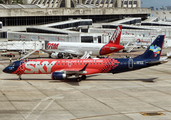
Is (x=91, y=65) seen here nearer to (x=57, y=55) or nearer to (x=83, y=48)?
(x=83, y=48)

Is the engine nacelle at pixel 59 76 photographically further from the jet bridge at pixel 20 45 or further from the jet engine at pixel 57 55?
the jet bridge at pixel 20 45

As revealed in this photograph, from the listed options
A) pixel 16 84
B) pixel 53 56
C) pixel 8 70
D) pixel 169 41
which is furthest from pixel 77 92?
pixel 169 41

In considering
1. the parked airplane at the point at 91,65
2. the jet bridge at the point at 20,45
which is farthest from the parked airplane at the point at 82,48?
the parked airplane at the point at 91,65

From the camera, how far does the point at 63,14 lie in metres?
152

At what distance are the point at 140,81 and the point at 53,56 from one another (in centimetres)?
4027

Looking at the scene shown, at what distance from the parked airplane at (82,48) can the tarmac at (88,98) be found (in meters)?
27.4

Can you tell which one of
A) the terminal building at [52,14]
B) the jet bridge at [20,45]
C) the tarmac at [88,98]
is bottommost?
the tarmac at [88,98]

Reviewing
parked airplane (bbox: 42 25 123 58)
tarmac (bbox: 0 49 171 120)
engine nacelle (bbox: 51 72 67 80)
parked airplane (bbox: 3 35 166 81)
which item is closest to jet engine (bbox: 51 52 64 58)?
parked airplane (bbox: 42 25 123 58)

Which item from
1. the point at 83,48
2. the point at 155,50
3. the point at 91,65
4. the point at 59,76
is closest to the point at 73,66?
the point at 91,65

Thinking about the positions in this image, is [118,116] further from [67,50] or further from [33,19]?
[33,19]

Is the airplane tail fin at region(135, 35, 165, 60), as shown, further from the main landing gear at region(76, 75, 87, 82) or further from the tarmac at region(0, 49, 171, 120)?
the main landing gear at region(76, 75, 87, 82)

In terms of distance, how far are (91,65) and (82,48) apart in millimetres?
35118

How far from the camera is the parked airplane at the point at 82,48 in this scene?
87062 mm

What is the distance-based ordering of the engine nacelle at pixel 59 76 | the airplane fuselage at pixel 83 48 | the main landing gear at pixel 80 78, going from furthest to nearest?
the airplane fuselage at pixel 83 48 → the main landing gear at pixel 80 78 → the engine nacelle at pixel 59 76
